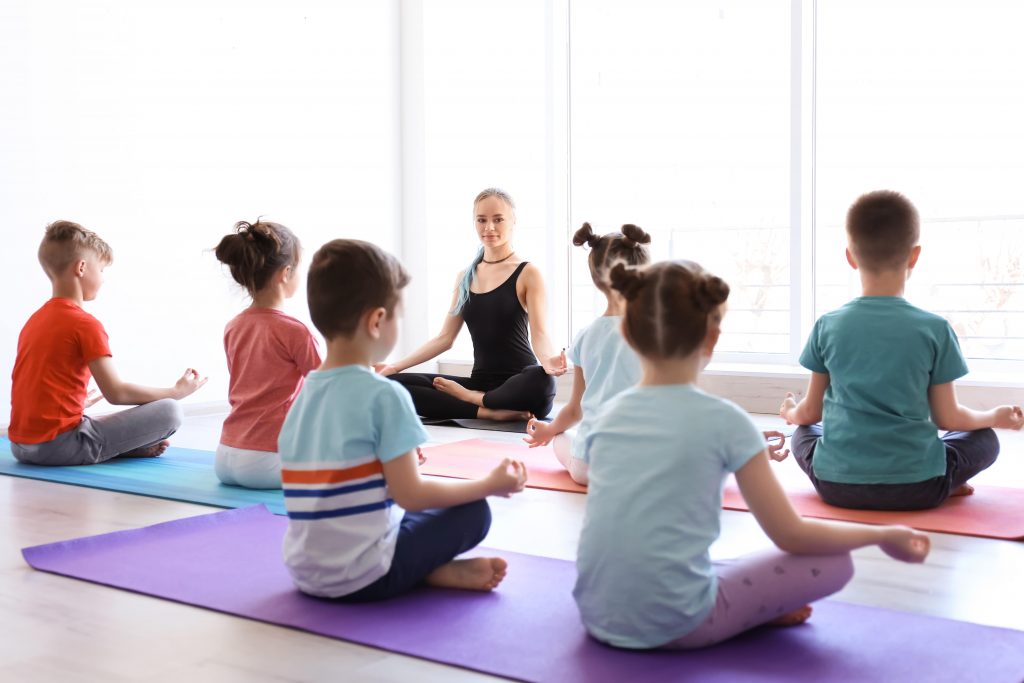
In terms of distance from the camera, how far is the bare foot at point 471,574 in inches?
76.9

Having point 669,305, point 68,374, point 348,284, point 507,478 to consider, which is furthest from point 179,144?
point 669,305

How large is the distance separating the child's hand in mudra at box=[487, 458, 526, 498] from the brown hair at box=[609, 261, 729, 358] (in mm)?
357

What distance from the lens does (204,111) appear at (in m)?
5.05

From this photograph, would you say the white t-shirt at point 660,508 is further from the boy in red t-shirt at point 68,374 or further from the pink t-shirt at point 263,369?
the boy in red t-shirt at point 68,374

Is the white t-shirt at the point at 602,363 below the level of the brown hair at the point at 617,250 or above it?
below

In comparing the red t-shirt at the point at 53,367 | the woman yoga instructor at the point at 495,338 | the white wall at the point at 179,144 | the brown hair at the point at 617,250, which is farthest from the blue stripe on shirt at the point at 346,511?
the white wall at the point at 179,144

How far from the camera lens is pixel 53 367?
337 cm

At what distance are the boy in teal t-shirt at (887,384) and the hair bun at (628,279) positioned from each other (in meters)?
1.14

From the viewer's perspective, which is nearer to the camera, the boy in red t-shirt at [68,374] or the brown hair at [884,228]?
the brown hair at [884,228]

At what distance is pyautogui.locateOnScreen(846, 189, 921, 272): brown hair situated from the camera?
253 cm

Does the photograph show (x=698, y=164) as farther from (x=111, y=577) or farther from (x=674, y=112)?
(x=111, y=577)

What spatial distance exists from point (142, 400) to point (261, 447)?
0.71 m

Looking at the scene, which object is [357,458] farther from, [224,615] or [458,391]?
[458,391]

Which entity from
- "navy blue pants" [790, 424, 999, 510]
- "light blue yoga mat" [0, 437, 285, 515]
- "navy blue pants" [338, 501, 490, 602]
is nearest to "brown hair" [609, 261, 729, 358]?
"navy blue pants" [338, 501, 490, 602]
